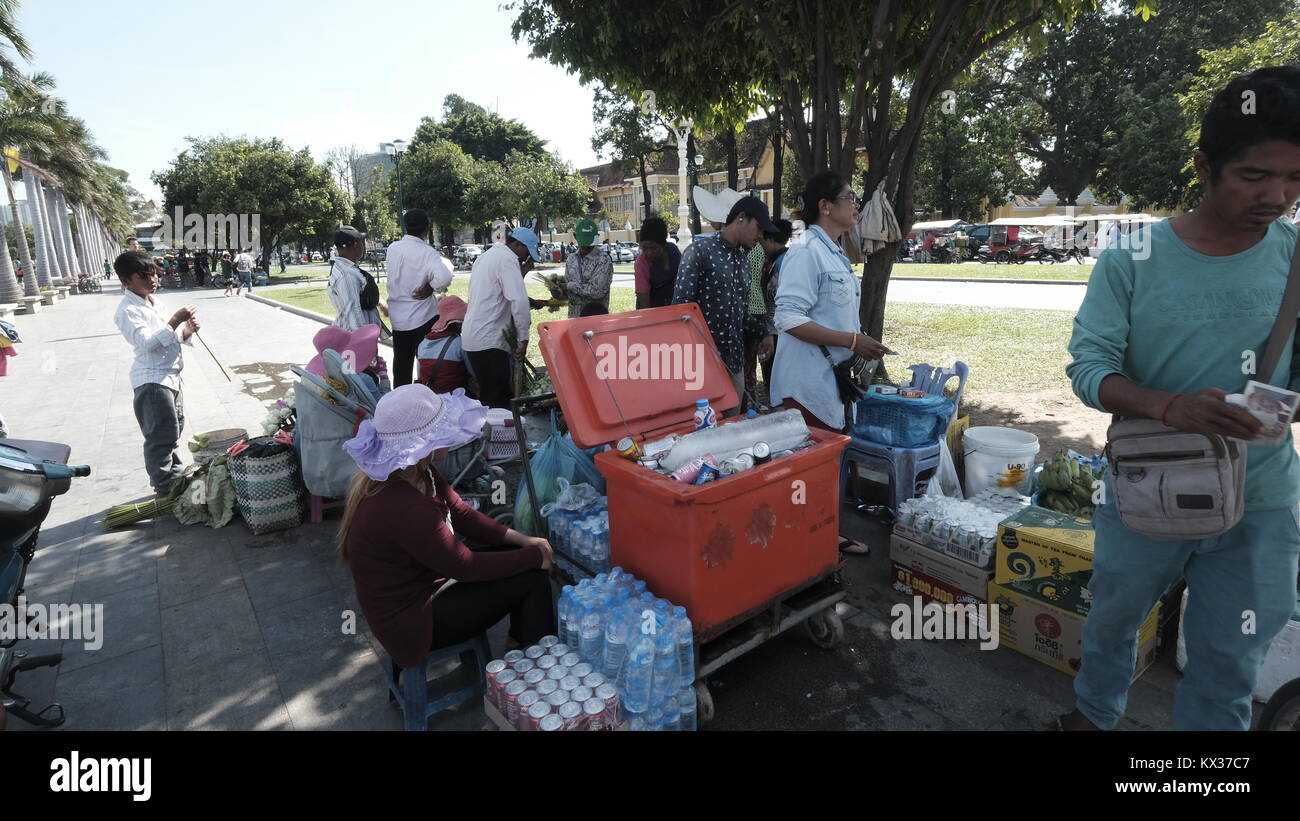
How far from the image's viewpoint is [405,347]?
6082mm

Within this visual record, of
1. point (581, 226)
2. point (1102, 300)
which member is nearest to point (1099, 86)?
point (581, 226)

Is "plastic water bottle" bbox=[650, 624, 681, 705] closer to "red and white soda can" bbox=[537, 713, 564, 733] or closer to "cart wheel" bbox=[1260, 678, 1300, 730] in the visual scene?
"red and white soda can" bbox=[537, 713, 564, 733]

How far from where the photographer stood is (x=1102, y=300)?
6.14ft

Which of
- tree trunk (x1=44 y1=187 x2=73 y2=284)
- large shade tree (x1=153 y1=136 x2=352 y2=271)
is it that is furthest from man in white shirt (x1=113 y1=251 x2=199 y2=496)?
tree trunk (x1=44 y1=187 x2=73 y2=284)

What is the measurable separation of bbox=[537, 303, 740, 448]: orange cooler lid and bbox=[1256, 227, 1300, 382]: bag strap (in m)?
2.08

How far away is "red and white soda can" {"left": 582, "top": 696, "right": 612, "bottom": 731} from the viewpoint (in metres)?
2.30

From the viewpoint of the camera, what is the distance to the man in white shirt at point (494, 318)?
5148 millimetres

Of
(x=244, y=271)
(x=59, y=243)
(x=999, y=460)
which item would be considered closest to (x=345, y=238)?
(x=999, y=460)

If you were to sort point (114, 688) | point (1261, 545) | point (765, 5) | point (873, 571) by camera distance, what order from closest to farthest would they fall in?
point (1261, 545) < point (114, 688) < point (873, 571) < point (765, 5)

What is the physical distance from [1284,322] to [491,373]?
4.63 metres

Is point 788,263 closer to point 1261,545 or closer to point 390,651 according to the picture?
point 1261,545

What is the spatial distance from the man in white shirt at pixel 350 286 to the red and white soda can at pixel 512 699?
13.0ft

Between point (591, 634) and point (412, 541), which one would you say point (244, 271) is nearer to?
point (412, 541)

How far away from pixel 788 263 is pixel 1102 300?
5.80ft
